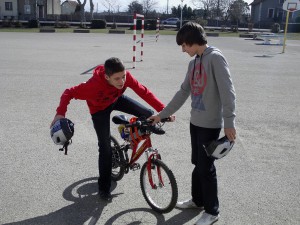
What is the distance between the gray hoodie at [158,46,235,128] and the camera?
287 cm

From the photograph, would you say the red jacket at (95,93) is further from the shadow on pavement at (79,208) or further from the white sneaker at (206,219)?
the white sneaker at (206,219)

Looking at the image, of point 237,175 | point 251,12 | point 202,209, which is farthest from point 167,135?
point 251,12

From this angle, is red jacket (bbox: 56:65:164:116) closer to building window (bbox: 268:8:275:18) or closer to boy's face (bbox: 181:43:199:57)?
boy's face (bbox: 181:43:199:57)

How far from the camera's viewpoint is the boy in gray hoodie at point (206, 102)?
9.48 ft

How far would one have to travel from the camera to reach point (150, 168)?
359 centimetres

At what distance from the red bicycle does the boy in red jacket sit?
17 centimetres

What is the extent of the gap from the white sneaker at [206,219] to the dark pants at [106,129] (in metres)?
1.04

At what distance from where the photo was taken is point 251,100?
842cm

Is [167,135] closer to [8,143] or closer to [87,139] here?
[87,139]

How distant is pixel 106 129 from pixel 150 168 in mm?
601

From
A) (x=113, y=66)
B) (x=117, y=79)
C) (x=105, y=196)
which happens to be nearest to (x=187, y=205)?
(x=105, y=196)

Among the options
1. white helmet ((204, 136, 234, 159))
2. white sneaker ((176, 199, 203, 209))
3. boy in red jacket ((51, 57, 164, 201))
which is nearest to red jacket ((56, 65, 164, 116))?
boy in red jacket ((51, 57, 164, 201))

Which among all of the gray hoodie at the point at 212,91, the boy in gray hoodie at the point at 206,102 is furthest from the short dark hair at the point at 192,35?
the gray hoodie at the point at 212,91

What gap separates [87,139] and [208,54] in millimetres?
3160
